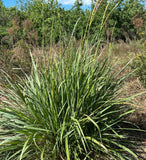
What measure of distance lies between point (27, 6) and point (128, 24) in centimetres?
629

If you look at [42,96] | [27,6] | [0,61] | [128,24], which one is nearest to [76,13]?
[128,24]

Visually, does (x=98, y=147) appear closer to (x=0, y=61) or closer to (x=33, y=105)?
(x=33, y=105)

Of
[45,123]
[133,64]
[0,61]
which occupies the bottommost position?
[45,123]

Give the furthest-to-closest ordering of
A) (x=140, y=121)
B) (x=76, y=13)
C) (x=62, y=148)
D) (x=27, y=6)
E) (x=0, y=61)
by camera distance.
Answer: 1. (x=27, y=6)
2. (x=76, y=13)
3. (x=0, y=61)
4. (x=140, y=121)
5. (x=62, y=148)

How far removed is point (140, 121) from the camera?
3.03 m

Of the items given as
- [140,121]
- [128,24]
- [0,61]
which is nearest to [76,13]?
[128,24]

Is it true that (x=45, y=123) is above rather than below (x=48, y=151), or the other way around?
above

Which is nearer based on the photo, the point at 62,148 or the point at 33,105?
the point at 62,148

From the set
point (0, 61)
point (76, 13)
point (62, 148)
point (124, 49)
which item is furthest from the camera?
point (76, 13)

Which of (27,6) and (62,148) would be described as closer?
(62,148)

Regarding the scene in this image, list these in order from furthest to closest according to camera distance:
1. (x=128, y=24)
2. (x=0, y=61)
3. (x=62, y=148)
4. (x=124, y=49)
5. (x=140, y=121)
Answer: (x=128, y=24)
(x=124, y=49)
(x=0, y=61)
(x=140, y=121)
(x=62, y=148)

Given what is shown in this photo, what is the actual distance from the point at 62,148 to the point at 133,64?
11.2ft

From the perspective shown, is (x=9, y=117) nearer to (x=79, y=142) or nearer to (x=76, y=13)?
(x=79, y=142)

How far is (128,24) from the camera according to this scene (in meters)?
10.5
